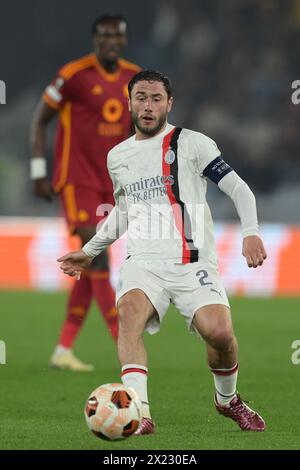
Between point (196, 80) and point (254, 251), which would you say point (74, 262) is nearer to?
point (254, 251)

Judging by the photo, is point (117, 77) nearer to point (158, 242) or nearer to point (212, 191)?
point (158, 242)

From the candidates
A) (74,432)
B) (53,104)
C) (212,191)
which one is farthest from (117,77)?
(212,191)

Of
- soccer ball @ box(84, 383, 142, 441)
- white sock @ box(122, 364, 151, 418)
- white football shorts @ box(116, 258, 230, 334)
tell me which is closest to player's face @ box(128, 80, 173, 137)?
white football shorts @ box(116, 258, 230, 334)

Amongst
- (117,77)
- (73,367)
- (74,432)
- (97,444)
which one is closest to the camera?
(97,444)

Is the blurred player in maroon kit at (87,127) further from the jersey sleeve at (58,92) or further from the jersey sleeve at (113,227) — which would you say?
the jersey sleeve at (113,227)

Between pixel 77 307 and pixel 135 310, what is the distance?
11.1ft

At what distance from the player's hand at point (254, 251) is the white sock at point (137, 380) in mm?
773

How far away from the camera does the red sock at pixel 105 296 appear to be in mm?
9242

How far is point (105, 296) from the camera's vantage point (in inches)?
366

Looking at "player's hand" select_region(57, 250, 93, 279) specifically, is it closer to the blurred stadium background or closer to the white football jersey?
the white football jersey

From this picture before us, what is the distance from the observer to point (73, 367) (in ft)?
29.9

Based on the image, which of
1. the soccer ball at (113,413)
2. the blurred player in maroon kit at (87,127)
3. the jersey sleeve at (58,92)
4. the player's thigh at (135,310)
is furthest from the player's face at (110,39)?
the soccer ball at (113,413)

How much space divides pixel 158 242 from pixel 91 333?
19.4 ft

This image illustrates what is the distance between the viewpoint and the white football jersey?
20.5 feet
